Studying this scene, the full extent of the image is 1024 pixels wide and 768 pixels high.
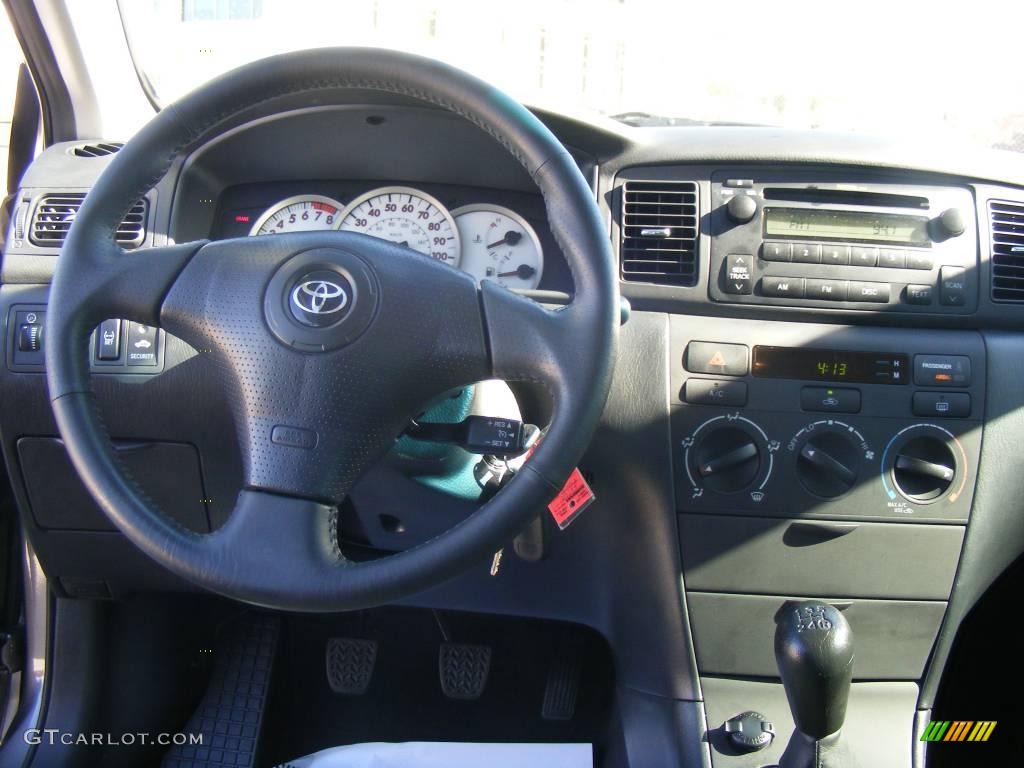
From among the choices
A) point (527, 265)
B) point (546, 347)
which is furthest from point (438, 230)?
point (546, 347)

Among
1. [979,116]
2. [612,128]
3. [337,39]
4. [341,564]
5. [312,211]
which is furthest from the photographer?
[979,116]

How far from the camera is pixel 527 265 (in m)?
1.81

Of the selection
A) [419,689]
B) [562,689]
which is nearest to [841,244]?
[562,689]

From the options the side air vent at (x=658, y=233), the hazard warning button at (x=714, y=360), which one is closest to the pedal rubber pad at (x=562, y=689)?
the hazard warning button at (x=714, y=360)

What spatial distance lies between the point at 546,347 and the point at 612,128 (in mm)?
677

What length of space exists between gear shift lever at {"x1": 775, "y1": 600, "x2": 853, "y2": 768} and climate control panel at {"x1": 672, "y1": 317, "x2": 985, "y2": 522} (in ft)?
0.94

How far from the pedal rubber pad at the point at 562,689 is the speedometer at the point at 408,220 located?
3.55 ft

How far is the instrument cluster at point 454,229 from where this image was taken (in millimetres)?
1810

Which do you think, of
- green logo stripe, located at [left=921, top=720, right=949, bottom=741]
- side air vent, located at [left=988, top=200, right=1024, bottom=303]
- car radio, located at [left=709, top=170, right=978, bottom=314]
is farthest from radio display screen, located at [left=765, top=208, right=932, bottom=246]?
green logo stripe, located at [left=921, top=720, right=949, bottom=741]

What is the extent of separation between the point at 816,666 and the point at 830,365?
1.92 feet

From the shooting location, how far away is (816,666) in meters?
1.43

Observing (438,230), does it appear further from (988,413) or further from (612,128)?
(988,413)

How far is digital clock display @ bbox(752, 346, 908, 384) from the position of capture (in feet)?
5.66

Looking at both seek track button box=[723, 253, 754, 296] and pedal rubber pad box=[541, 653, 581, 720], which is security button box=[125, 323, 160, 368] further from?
pedal rubber pad box=[541, 653, 581, 720]
